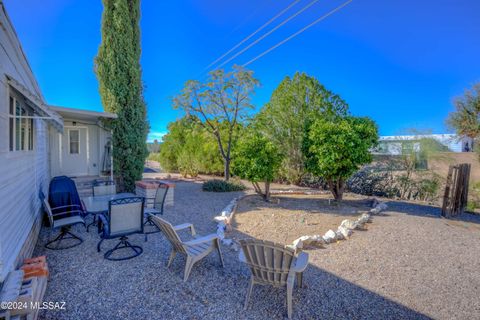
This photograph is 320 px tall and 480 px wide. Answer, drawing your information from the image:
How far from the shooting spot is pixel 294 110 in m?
11.0

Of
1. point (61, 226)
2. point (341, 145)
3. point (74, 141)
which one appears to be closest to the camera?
point (61, 226)

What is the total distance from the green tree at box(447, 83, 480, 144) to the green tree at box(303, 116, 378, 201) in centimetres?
634

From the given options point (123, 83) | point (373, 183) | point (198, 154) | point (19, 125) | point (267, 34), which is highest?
point (267, 34)

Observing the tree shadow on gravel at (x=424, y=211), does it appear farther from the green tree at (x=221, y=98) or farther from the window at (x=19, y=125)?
the window at (x=19, y=125)

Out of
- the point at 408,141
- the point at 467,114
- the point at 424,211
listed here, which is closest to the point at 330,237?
the point at 424,211

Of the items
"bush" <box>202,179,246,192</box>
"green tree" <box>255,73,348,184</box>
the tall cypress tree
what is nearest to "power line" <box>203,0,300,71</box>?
"green tree" <box>255,73,348,184</box>

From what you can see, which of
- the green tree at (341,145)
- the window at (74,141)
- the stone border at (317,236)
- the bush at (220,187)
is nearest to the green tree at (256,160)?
the green tree at (341,145)

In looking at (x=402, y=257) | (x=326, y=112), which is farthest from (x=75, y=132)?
(x=402, y=257)

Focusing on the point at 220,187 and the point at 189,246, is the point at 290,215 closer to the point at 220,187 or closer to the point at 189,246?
the point at 189,246

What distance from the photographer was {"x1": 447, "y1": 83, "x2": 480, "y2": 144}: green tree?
10617mm

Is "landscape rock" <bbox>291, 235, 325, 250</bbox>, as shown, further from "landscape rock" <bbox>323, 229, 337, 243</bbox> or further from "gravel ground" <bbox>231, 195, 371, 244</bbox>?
"gravel ground" <bbox>231, 195, 371, 244</bbox>

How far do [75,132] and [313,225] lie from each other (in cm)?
990

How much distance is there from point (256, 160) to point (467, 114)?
10.3 meters

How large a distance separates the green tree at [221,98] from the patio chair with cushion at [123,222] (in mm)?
9050
